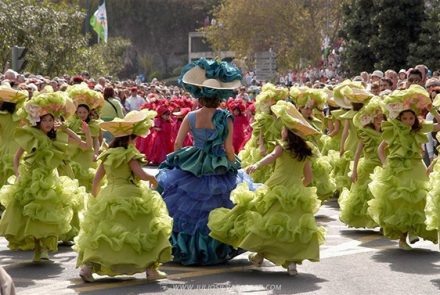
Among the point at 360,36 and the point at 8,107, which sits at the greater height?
the point at 360,36

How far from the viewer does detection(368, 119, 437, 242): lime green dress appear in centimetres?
1327

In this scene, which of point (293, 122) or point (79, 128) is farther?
point (79, 128)

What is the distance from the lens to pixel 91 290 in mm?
10906

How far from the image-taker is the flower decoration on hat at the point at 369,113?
49.8ft

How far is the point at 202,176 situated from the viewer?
12398mm

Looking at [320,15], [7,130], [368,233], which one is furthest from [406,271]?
[320,15]

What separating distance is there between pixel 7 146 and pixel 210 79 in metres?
3.71

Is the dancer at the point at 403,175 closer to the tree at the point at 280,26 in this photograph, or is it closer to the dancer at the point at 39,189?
the dancer at the point at 39,189

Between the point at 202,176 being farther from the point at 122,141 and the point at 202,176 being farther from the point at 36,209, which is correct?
the point at 36,209

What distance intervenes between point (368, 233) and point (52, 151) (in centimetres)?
458

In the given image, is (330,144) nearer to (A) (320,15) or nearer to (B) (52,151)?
(B) (52,151)

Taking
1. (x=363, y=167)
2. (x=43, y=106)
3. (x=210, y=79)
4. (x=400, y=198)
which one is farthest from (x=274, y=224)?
(x=363, y=167)

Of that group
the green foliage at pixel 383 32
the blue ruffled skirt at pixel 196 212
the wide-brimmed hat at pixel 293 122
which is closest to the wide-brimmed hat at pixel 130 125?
the blue ruffled skirt at pixel 196 212

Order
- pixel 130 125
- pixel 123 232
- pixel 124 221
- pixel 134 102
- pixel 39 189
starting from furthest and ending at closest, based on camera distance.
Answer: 1. pixel 134 102
2. pixel 39 189
3. pixel 130 125
4. pixel 124 221
5. pixel 123 232
